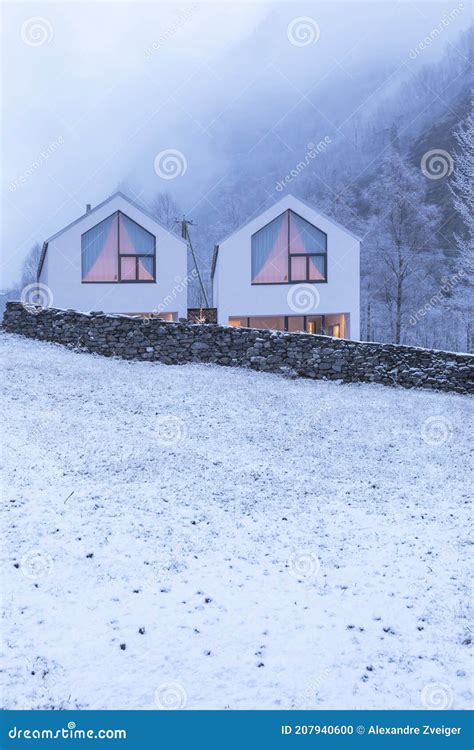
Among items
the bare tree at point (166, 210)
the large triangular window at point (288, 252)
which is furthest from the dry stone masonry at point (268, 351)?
the bare tree at point (166, 210)

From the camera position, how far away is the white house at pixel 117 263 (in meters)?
24.0

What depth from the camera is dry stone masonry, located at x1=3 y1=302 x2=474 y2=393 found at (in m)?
18.0

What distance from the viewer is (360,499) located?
8305 mm

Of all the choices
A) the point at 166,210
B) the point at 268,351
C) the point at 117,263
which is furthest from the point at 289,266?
the point at 166,210

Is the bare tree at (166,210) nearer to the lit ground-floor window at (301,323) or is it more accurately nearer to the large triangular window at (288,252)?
the lit ground-floor window at (301,323)

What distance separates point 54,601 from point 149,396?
329 inches

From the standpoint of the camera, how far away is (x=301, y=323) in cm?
2631

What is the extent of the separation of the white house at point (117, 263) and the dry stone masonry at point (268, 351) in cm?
430

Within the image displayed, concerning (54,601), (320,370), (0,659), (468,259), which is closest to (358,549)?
(54,601)

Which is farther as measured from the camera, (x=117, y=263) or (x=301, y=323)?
(x=301, y=323)

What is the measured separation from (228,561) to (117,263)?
20.3m

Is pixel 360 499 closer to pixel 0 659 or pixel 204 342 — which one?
pixel 0 659

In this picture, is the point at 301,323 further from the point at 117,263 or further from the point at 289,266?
the point at 117,263

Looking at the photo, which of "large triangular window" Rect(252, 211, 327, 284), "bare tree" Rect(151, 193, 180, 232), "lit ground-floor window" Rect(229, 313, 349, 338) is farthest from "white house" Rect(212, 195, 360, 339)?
"bare tree" Rect(151, 193, 180, 232)
